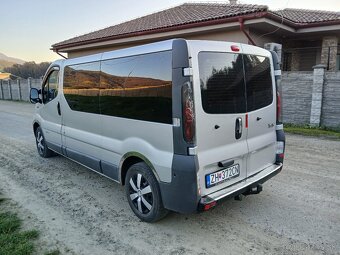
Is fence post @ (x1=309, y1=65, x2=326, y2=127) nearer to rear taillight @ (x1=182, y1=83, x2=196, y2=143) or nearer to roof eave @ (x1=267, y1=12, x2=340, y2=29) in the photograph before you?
roof eave @ (x1=267, y1=12, x2=340, y2=29)

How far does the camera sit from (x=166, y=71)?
2.87 metres

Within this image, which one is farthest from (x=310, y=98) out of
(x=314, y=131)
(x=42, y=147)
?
(x=42, y=147)

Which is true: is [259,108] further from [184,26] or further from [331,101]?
[184,26]

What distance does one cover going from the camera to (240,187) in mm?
3186

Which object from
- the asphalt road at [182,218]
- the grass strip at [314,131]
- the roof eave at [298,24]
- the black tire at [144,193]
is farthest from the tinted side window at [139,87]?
the roof eave at [298,24]

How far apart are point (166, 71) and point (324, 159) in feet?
14.7

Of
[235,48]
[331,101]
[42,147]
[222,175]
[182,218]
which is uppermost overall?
[235,48]

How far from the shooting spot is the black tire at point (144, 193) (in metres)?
3.15

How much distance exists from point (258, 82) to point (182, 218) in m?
1.92

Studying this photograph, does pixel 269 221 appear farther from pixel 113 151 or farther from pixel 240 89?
pixel 113 151

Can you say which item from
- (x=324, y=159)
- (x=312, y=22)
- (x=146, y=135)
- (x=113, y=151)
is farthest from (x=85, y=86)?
(x=312, y=22)

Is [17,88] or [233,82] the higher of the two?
[233,82]

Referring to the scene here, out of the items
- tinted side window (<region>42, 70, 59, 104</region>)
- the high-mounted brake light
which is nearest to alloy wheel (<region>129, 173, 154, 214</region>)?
the high-mounted brake light

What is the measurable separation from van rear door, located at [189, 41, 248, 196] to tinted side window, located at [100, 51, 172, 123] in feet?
1.02
